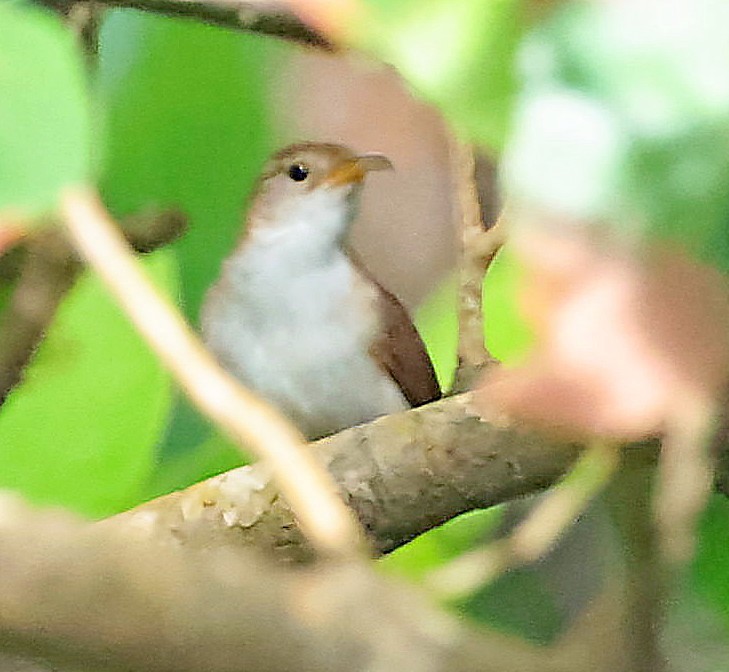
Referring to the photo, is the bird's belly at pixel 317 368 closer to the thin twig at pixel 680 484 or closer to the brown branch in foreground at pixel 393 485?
the brown branch in foreground at pixel 393 485

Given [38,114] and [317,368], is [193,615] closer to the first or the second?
[38,114]

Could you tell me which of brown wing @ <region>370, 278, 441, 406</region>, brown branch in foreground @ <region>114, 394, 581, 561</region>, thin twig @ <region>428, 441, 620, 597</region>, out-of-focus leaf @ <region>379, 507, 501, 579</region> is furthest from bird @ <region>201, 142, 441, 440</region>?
thin twig @ <region>428, 441, 620, 597</region>

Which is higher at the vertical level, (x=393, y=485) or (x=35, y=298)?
(x=35, y=298)

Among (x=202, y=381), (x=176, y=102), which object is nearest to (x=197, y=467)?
(x=176, y=102)

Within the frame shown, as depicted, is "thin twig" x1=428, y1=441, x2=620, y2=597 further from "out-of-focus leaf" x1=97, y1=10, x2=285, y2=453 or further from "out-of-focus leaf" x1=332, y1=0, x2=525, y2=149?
"out-of-focus leaf" x1=97, y1=10, x2=285, y2=453

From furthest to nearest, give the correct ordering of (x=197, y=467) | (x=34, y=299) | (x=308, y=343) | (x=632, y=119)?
1. (x=308, y=343)
2. (x=197, y=467)
3. (x=34, y=299)
4. (x=632, y=119)
